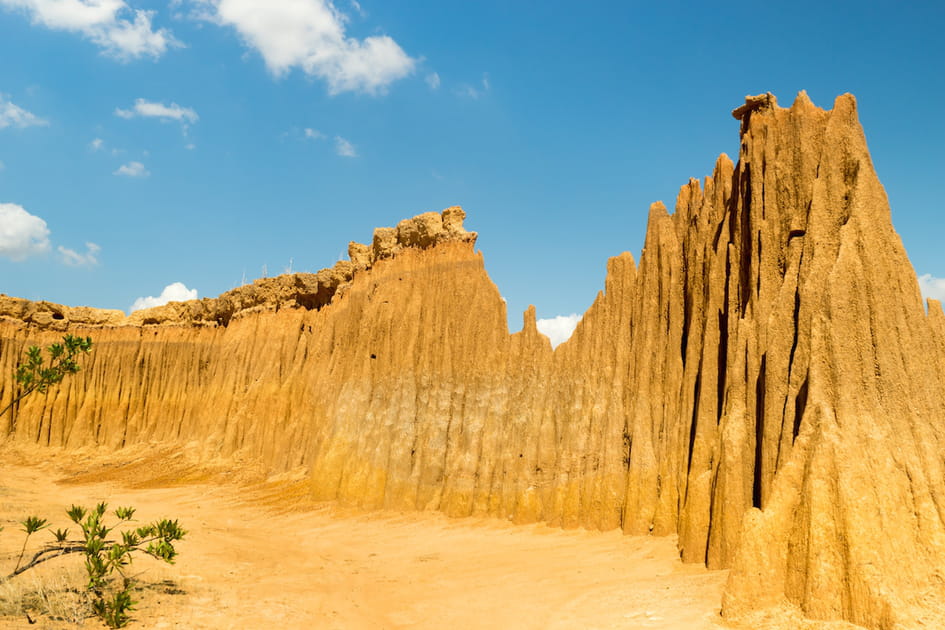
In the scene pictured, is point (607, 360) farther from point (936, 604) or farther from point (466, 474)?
point (936, 604)

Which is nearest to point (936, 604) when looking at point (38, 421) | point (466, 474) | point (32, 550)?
point (466, 474)

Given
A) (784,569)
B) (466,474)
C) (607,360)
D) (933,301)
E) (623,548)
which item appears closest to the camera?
(784,569)

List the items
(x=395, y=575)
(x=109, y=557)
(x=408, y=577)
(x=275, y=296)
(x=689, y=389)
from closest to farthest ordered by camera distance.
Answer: (x=109, y=557)
(x=408, y=577)
(x=395, y=575)
(x=689, y=389)
(x=275, y=296)

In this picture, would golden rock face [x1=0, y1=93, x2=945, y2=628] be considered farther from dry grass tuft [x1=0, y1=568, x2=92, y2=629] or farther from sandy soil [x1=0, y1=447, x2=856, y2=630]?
dry grass tuft [x1=0, y1=568, x2=92, y2=629]

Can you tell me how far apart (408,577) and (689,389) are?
8414 millimetres

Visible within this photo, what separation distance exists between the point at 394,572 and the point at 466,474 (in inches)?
259

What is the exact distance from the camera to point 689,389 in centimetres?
1634

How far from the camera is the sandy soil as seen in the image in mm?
11453

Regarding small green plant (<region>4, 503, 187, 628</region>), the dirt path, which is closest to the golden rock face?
the dirt path

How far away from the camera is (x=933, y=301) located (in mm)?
13156

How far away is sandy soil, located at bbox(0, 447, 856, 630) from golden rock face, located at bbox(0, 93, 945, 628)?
108cm

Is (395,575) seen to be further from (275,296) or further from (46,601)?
(275,296)

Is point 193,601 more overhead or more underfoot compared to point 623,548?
more underfoot

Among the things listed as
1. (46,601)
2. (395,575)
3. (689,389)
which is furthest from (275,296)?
(46,601)
